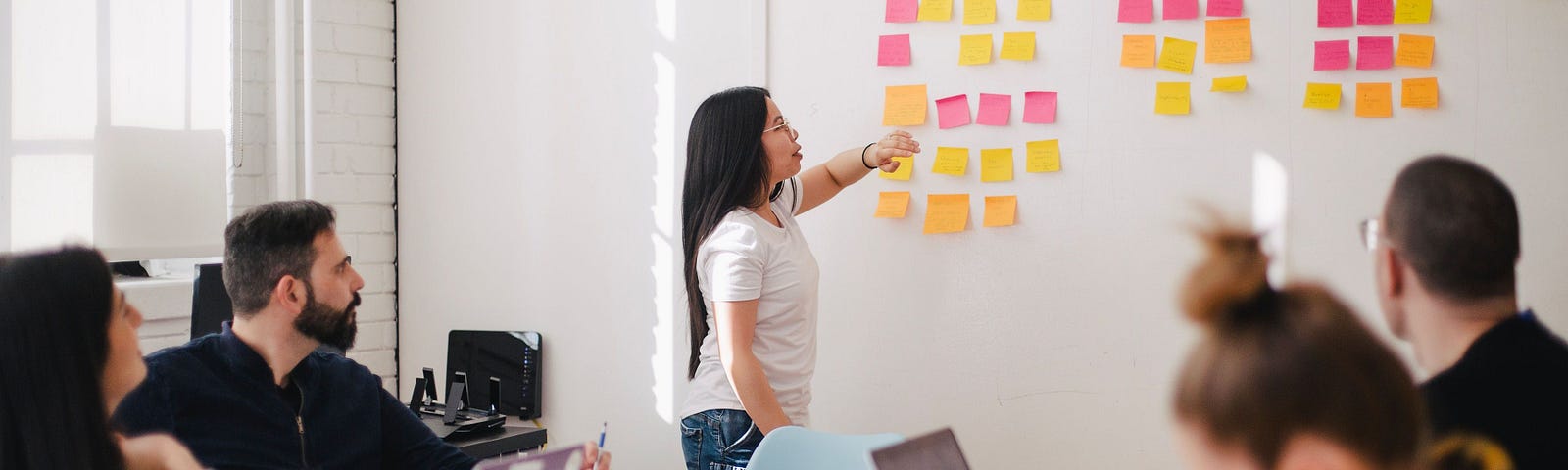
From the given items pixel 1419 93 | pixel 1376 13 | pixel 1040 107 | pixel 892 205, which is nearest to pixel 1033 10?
pixel 1040 107

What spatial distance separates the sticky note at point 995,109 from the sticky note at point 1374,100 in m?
0.73

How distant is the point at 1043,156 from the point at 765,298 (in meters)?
0.77

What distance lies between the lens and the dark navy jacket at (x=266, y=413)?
1.84 meters

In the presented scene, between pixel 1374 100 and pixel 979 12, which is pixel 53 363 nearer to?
pixel 979 12

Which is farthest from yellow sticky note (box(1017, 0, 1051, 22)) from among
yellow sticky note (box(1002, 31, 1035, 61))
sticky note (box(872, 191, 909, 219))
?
sticky note (box(872, 191, 909, 219))

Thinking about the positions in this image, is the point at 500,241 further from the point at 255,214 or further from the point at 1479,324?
the point at 1479,324

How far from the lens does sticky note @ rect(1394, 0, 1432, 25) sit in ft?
7.54

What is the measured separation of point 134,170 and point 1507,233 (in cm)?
339

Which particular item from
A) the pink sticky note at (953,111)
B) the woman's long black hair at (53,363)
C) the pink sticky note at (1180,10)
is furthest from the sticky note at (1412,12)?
the woman's long black hair at (53,363)

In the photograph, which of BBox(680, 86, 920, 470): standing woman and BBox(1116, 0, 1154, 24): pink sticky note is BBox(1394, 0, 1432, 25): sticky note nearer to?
BBox(1116, 0, 1154, 24): pink sticky note

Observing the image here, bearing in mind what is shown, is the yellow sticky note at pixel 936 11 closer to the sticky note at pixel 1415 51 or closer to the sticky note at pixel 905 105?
the sticky note at pixel 905 105

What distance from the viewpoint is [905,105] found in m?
2.73

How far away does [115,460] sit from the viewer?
127 cm

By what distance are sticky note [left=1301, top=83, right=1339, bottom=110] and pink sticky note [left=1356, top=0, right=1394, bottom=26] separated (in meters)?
0.14
